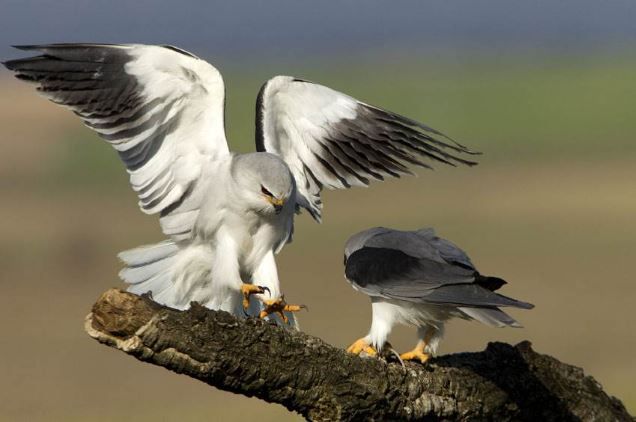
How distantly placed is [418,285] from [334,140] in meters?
3.03

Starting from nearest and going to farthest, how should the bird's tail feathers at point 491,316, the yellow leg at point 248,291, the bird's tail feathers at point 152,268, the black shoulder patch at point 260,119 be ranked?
the bird's tail feathers at point 491,316
the yellow leg at point 248,291
the black shoulder patch at point 260,119
the bird's tail feathers at point 152,268

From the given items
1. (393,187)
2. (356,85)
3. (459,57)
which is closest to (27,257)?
(393,187)

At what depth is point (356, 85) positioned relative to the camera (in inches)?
4158

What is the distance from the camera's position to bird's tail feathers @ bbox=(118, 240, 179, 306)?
11.7 m

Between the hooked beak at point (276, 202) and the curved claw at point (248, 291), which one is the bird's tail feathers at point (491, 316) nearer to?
the curved claw at point (248, 291)

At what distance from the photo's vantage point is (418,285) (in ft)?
30.0

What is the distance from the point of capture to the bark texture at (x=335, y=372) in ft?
25.3

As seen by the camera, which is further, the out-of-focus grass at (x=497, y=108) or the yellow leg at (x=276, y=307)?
the out-of-focus grass at (x=497, y=108)

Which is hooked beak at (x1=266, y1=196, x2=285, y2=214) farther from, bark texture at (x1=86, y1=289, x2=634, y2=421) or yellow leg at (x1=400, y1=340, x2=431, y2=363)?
bark texture at (x1=86, y1=289, x2=634, y2=421)

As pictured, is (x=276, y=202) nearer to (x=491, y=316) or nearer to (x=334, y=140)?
(x=334, y=140)

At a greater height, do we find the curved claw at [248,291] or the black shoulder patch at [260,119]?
the black shoulder patch at [260,119]

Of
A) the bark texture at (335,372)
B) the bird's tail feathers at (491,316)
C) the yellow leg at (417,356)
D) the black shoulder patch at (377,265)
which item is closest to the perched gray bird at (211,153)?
the black shoulder patch at (377,265)

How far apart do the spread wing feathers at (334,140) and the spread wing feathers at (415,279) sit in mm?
2291

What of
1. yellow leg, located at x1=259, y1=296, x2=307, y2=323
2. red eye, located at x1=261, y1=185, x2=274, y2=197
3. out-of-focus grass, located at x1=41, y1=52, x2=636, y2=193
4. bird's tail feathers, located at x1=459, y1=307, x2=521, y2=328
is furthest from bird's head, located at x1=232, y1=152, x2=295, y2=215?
out-of-focus grass, located at x1=41, y1=52, x2=636, y2=193
